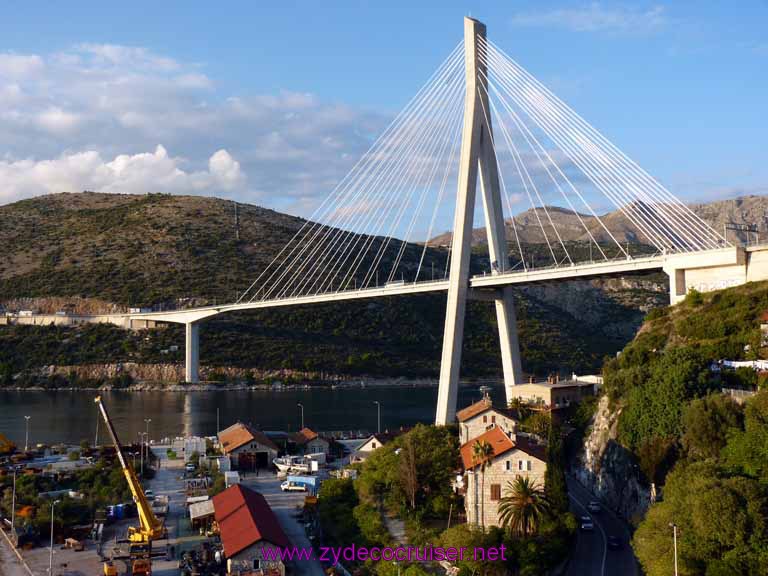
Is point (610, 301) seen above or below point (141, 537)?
above

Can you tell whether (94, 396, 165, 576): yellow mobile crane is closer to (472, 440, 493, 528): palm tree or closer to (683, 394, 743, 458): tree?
(472, 440, 493, 528): palm tree

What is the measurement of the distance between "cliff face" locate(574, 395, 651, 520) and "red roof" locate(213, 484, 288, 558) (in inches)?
373

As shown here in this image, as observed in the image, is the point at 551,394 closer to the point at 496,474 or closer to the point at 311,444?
the point at 311,444

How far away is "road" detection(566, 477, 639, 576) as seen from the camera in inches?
751

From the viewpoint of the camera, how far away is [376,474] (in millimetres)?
25844

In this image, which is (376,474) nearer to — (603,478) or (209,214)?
(603,478)

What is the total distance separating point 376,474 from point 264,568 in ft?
20.1

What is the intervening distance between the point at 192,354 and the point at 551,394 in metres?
43.6

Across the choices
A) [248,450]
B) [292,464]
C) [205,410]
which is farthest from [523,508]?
[205,410]

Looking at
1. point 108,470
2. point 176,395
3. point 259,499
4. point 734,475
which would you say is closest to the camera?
point 734,475

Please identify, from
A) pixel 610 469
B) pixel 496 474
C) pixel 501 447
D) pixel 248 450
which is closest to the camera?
pixel 496 474

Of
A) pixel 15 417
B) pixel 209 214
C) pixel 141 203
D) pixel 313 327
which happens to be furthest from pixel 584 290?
pixel 15 417

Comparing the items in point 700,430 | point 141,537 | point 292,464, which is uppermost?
point 700,430

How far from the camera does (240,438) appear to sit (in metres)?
35.0
